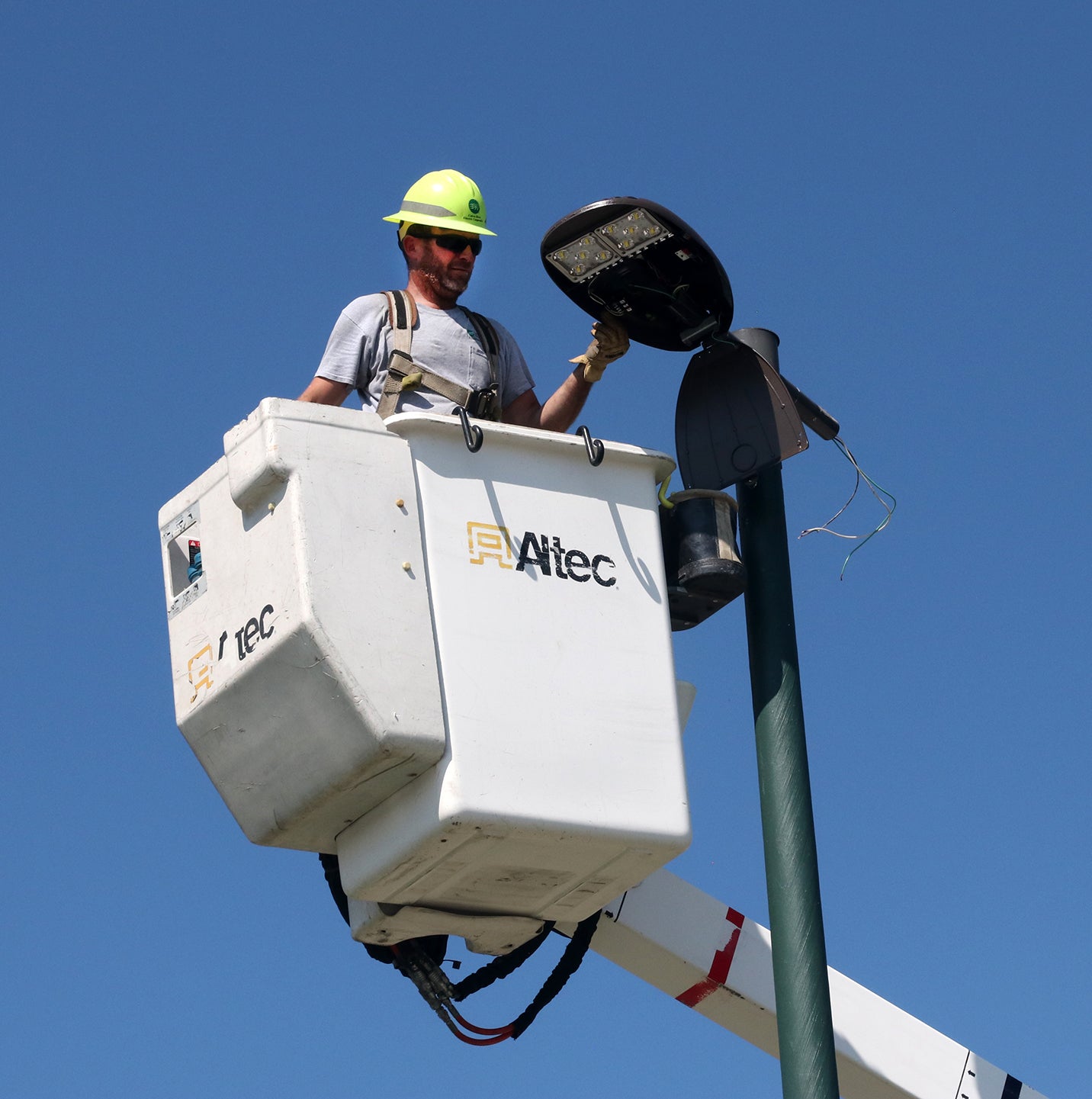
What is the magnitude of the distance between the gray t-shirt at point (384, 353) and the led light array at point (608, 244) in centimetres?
52

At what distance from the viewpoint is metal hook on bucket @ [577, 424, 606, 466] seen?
6.46 meters

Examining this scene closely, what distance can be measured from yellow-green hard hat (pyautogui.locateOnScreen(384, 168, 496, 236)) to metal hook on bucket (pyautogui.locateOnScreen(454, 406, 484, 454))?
1276 millimetres

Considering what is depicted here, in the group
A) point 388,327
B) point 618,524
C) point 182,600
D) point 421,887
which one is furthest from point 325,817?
point 388,327

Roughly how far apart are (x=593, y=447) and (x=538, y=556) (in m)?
0.42

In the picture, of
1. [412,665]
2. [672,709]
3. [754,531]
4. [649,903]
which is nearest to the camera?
[412,665]

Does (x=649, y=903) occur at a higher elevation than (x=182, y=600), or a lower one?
lower

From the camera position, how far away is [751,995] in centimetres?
738

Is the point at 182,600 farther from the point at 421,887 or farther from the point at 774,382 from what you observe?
the point at 774,382

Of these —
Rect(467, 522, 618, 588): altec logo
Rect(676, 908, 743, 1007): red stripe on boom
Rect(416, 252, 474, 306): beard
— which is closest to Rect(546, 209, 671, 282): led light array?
Rect(416, 252, 474, 306): beard

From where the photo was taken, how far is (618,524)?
6496mm

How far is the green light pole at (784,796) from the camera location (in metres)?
5.99

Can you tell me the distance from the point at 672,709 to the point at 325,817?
42.5 inches

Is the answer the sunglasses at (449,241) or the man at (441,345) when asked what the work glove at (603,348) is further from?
the sunglasses at (449,241)

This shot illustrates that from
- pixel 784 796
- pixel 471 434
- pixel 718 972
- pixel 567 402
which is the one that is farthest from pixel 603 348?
pixel 718 972
